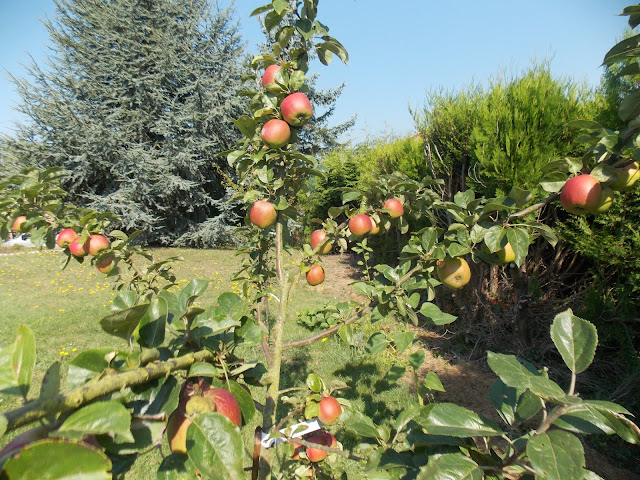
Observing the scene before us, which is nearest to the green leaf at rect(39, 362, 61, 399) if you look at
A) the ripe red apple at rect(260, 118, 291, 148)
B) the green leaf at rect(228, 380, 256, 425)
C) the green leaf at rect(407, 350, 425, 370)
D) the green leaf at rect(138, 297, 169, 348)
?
the green leaf at rect(138, 297, 169, 348)

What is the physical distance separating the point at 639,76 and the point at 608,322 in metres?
2.55

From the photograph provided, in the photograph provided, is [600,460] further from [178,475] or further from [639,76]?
[178,475]

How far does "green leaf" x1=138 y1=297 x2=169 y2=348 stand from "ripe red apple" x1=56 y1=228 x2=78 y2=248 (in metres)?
1.14

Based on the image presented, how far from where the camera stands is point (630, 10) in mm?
737

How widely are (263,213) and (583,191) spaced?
35.9 inches

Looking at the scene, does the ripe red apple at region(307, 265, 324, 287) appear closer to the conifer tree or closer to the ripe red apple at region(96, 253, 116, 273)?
the ripe red apple at region(96, 253, 116, 273)

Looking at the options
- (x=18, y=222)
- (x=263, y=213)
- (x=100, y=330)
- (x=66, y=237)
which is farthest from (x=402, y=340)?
(x=100, y=330)

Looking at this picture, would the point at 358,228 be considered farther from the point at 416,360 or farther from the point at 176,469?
the point at 176,469

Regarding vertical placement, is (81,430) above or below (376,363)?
above

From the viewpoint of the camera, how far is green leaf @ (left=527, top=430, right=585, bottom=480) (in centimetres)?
42

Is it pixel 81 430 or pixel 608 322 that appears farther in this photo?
pixel 608 322

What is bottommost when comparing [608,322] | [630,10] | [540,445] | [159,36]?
[608,322]

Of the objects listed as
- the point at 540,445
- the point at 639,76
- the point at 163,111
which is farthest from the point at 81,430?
the point at 163,111

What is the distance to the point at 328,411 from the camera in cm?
116
